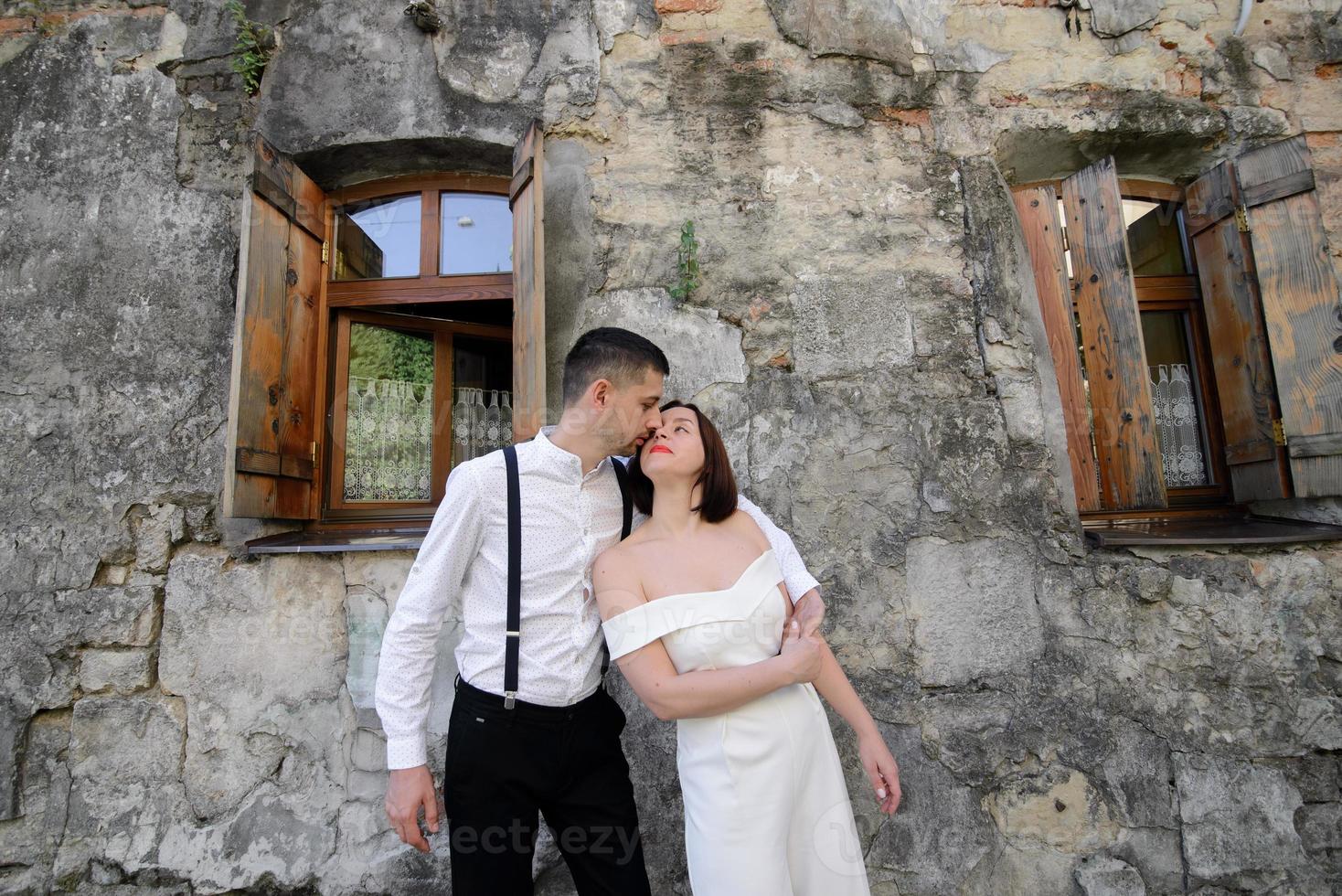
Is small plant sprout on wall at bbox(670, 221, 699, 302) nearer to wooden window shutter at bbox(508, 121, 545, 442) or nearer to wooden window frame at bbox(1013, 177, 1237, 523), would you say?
wooden window shutter at bbox(508, 121, 545, 442)

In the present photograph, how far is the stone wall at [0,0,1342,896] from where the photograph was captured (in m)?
2.51

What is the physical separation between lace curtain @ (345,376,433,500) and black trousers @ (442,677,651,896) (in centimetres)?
136

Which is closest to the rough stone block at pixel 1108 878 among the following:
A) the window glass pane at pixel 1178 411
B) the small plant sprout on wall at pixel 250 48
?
the window glass pane at pixel 1178 411

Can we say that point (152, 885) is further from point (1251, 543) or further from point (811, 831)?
point (1251, 543)

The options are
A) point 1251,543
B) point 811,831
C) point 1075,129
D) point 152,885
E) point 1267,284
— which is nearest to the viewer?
point 811,831

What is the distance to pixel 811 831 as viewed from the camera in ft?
5.38

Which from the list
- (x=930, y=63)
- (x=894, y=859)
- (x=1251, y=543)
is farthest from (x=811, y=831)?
(x=930, y=63)

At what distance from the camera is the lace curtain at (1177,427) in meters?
3.11

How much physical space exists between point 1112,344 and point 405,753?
3009 mm

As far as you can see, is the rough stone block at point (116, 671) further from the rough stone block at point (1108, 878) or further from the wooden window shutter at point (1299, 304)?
the wooden window shutter at point (1299, 304)

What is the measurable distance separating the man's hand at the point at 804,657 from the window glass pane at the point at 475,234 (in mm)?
2131

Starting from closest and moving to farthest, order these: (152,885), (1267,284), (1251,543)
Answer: (152,885)
(1251,543)
(1267,284)

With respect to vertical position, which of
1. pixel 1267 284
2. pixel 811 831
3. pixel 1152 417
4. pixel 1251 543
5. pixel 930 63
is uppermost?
pixel 930 63

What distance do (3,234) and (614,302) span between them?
2482mm
